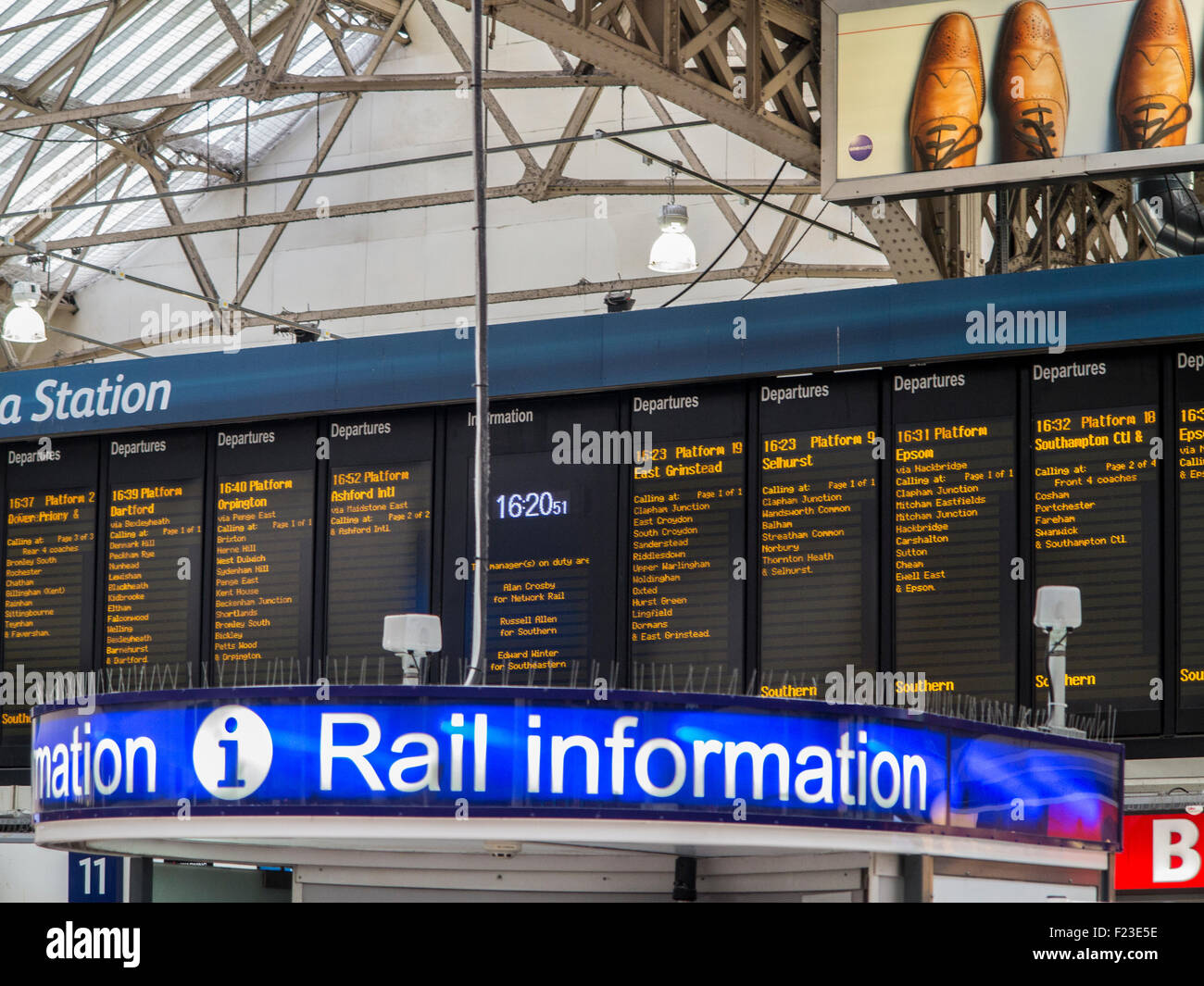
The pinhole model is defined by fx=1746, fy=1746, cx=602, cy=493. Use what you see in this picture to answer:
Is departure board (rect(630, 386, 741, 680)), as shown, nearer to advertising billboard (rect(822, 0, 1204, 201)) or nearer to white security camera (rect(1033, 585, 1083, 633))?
advertising billboard (rect(822, 0, 1204, 201))

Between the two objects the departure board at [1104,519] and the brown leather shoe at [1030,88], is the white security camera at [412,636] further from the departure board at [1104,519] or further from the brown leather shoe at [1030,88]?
the brown leather shoe at [1030,88]

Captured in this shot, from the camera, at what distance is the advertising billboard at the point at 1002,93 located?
27.9 feet

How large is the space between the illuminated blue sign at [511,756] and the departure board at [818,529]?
3.56 m

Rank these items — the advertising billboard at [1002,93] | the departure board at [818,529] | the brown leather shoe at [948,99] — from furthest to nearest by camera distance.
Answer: the departure board at [818,529], the brown leather shoe at [948,99], the advertising billboard at [1002,93]

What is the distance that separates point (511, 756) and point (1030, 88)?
17.1ft

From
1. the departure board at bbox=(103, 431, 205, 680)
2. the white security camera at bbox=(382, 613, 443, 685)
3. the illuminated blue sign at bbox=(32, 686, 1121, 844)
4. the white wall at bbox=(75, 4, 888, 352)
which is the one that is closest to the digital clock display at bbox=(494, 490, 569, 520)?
the departure board at bbox=(103, 431, 205, 680)

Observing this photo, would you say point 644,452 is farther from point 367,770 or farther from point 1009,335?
point 367,770

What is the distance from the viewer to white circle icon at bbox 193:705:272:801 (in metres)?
5.10

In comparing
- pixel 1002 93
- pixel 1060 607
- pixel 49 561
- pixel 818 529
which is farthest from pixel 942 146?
pixel 49 561

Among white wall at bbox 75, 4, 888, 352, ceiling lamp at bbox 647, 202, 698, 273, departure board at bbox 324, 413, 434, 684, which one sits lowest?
departure board at bbox 324, 413, 434, 684

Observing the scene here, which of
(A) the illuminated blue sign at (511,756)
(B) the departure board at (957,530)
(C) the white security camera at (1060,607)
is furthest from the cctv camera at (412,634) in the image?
(B) the departure board at (957,530)

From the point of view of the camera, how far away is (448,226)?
725 inches

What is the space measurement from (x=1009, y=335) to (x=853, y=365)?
82cm

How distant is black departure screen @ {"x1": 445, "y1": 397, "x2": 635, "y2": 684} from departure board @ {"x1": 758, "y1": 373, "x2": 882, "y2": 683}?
0.88 metres
